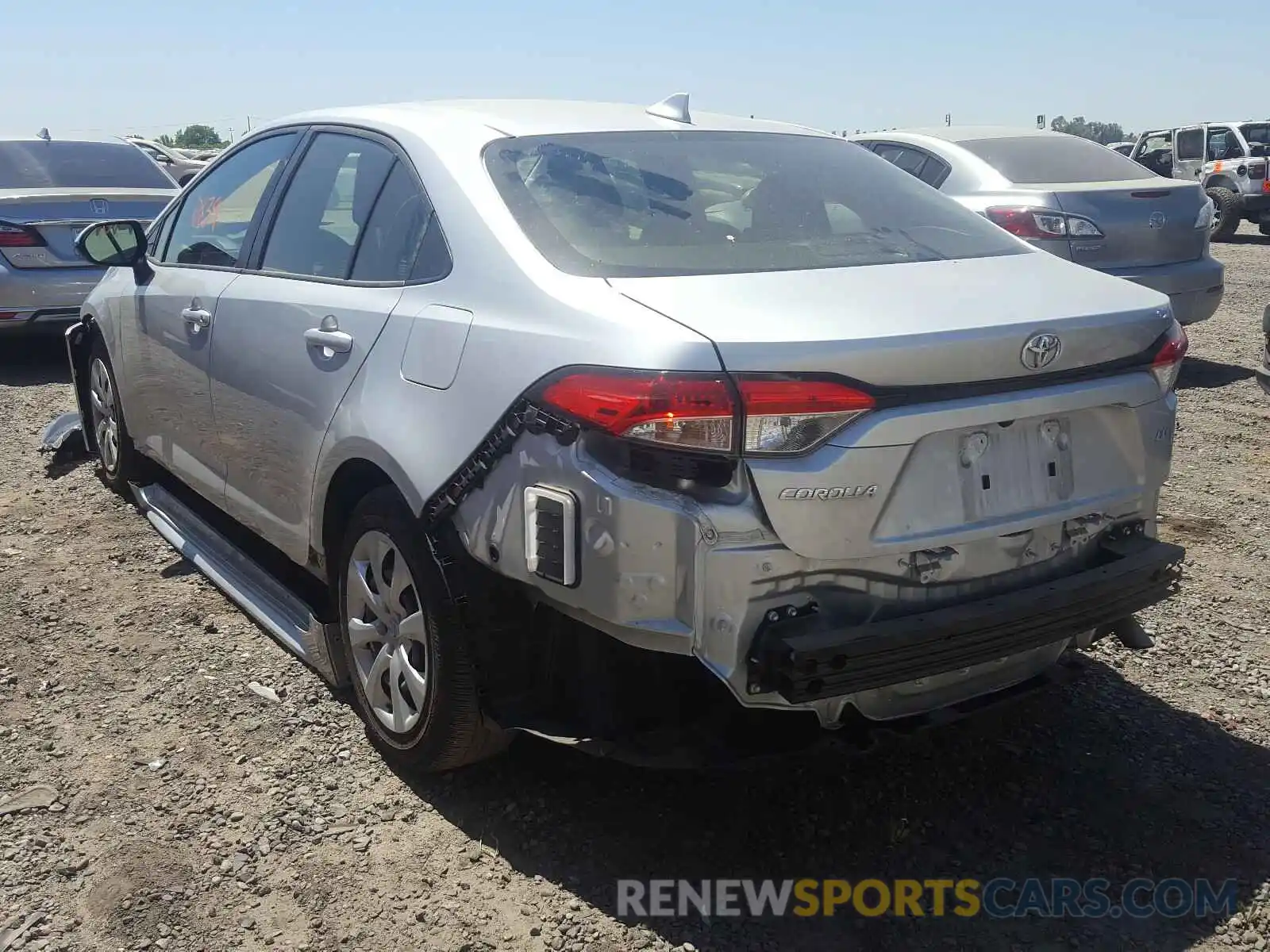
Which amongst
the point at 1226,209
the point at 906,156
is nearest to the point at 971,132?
the point at 906,156

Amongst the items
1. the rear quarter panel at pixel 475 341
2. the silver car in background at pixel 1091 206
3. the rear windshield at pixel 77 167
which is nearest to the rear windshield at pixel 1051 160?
the silver car in background at pixel 1091 206

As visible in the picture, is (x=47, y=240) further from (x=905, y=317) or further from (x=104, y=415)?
(x=905, y=317)

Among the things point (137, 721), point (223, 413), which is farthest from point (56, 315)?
point (137, 721)

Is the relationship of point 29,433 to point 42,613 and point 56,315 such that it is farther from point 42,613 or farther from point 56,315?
point 42,613

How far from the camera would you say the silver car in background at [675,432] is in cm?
224

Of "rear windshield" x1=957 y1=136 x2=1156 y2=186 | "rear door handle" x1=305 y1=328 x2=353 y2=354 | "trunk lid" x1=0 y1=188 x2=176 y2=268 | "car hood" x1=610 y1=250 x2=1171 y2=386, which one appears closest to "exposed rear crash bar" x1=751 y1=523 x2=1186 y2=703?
"car hood" x1=610 y1=250 x2=1171 y2=386

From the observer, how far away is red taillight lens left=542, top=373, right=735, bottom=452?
7.21ft

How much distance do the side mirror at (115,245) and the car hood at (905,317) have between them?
9.63 ft

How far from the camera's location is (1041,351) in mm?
2471

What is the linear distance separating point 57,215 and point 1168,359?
290 inches

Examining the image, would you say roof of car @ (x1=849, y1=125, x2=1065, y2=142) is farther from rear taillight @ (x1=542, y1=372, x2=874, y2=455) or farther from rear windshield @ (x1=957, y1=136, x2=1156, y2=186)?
rear taillight @ (x1=542, y1=372, x2=874, y2=455)

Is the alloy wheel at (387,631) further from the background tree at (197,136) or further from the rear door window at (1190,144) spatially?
the background tree at (197,136)

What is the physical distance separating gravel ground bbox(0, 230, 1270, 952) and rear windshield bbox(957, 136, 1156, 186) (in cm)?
422

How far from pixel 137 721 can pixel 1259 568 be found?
401 centimetres
